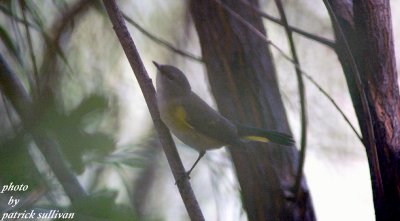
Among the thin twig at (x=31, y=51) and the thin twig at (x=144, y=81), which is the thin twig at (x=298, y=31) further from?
the thin twig at (x=31, y=51)

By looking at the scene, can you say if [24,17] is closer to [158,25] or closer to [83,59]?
[83,59]

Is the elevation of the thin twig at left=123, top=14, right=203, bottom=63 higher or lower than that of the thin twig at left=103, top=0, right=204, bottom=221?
higher

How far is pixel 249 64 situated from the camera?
962mm

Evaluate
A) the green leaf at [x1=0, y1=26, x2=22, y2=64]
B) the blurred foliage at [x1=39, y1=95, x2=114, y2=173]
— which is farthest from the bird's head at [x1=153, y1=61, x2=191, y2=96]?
the blurred foliage at [x1=39, y1=95, x2=114, y2=173]

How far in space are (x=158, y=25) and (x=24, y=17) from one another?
0.83 feet

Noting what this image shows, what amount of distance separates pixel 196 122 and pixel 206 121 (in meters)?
0.02

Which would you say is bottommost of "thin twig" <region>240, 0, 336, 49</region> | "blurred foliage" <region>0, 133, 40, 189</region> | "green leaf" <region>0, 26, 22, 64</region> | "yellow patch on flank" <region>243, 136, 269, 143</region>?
"blurred foliage" <region>0, 133, 40, 189</region>

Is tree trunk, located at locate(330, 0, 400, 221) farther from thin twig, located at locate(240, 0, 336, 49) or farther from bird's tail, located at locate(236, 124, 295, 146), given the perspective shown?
bird's tail, located at locate(236, 124, 295, 146)

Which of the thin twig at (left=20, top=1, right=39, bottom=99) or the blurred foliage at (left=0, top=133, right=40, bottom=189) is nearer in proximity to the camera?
the blurred foliage at (left=0, top=133, right=40, bottom=189)

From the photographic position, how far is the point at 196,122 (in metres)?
0.98

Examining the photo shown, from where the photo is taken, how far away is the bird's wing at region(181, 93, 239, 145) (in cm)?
93

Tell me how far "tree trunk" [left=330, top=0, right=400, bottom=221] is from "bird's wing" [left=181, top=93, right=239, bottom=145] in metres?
0.23

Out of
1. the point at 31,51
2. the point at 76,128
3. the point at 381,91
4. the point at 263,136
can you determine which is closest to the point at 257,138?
the point at 263,136

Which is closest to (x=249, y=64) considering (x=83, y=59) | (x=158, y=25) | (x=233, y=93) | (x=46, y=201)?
(x=233, y=93)
